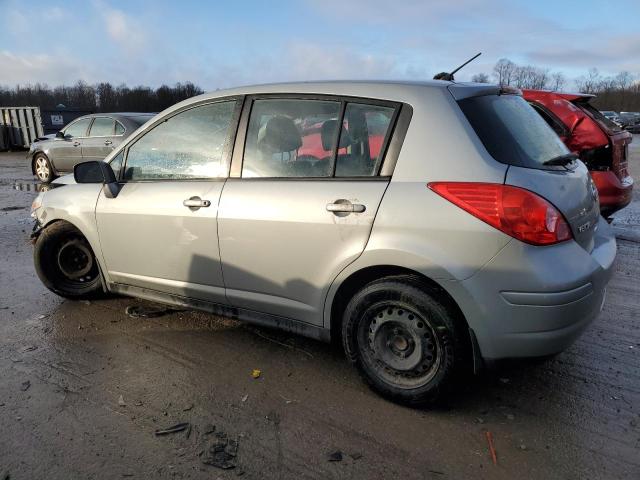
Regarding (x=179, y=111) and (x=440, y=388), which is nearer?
(x=440, y=388)

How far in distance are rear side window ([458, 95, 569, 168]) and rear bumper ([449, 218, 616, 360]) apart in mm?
Answer: 491

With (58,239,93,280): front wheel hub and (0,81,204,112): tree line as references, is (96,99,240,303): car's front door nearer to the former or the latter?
(58,239,93,280): front wheel hub

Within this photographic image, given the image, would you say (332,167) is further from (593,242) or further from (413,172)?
(593,242)

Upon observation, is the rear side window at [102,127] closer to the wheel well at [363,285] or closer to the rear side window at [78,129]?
the rear side window at [78,129]

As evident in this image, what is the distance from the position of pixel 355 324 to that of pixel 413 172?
912 millimetres

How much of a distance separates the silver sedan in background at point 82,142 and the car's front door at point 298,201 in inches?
350

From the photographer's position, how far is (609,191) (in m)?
5.13

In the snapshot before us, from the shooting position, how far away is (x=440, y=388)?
105 inches

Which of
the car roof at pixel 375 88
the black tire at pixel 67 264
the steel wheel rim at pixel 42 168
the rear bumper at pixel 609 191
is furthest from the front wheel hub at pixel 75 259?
the steel wheel rim at pixel 42 168

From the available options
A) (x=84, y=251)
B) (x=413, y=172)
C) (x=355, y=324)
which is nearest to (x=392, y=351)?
(x=355, y=324)

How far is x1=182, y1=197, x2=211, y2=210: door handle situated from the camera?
3.28 m

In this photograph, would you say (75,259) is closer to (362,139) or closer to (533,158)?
(362,139)

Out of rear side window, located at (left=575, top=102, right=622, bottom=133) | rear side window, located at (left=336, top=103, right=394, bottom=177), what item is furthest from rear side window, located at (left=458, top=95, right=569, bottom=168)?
rear side window, located at (left=575, top=102, right=622, bottom=133)

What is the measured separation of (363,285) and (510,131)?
116cm
